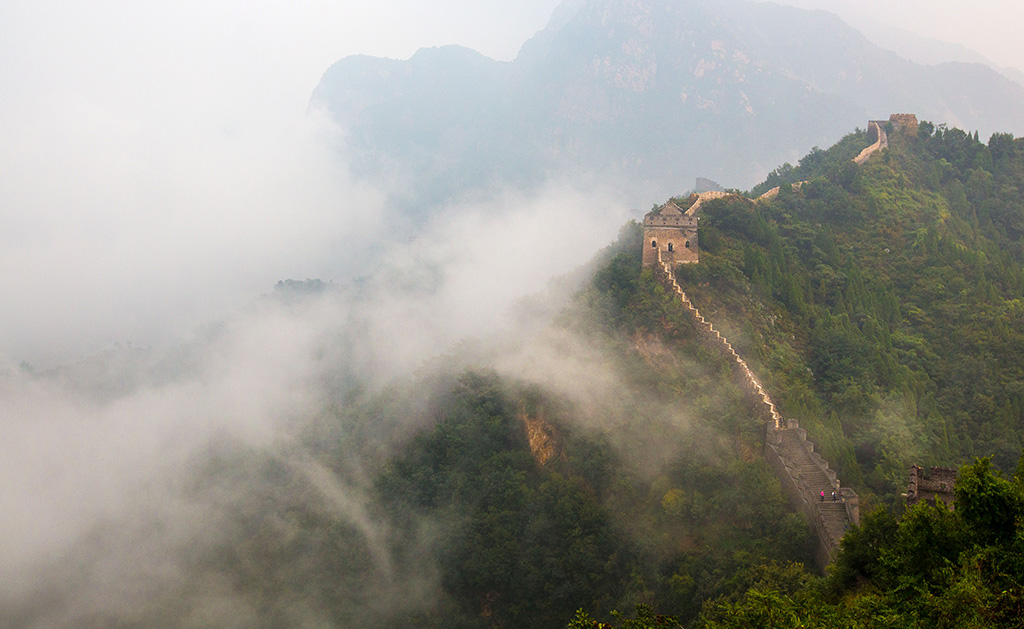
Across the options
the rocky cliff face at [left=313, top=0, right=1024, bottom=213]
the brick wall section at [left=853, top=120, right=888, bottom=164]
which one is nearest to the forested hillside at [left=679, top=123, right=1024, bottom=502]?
the brick wall section at [left=853, top=120, right=888, bottom=164]

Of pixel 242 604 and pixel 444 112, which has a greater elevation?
pixel 444 112

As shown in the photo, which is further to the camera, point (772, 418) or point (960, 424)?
point (960, 424)

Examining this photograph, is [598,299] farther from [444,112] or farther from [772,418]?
[444,112]

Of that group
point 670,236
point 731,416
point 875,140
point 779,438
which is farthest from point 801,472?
point 875,140

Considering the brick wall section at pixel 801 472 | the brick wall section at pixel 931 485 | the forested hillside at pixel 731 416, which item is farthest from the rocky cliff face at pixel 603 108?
the brick wall section at pixel 931 485

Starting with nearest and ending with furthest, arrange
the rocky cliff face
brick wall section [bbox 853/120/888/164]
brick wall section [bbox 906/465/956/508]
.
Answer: brick wall section [bbox 906/465/956/508]
brick wall section [bbox 853/120/888/164]
the rocky cliff face

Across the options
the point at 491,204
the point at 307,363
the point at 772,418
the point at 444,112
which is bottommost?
the point at 772,418

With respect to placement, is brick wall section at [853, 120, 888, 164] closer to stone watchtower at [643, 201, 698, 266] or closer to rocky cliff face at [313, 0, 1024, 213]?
stone watchtower at [643, 201, 698, 266]

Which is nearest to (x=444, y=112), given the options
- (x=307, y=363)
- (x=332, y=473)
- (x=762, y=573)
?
(x=307, y=363)
